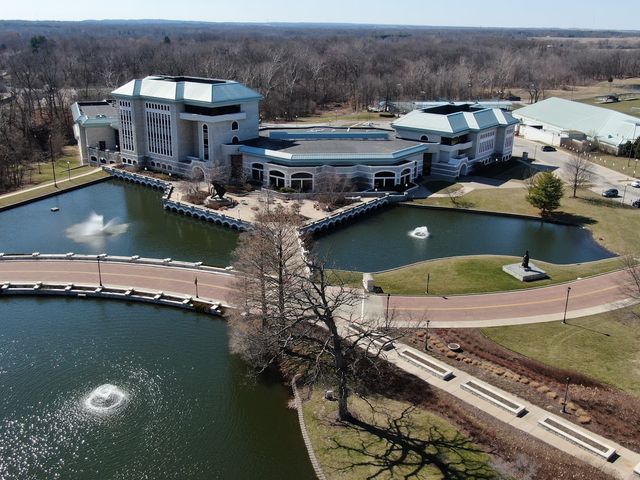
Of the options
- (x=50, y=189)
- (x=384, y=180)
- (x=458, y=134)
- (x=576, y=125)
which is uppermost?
(x=458, y=134)

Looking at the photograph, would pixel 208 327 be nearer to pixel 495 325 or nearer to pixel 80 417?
pixel 80 417

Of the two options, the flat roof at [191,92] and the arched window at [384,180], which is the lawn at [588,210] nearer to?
the arched window at [384,180]

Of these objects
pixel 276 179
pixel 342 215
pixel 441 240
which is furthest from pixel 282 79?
pixel 441 240

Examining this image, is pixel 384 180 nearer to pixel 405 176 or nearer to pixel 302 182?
pixel 405 176

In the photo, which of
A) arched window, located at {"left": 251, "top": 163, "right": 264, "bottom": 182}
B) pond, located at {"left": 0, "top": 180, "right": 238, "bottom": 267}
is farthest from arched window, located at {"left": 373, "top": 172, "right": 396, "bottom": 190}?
pond, located at {"left": 0, "top": 180, "right": 238, "bottom": 267}

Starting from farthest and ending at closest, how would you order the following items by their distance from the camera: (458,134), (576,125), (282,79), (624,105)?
(282,79) < (624,105) < (576,125) < (458,134)

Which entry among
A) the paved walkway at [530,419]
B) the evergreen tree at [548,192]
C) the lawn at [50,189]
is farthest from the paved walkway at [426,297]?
the lawn at [50,189]

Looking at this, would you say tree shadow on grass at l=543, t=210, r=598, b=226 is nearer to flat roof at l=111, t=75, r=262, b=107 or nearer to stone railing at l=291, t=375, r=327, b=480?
flat roof at l=111, t=75, r=262, b=107

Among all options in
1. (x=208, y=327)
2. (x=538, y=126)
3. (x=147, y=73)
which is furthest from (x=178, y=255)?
(x=147, y=73)
